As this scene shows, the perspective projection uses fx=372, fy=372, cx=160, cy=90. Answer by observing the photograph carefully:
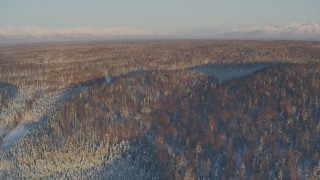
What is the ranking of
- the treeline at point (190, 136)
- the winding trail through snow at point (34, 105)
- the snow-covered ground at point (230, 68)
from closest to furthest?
1. the treeline at point (190, 136)
2. the winding trail through snow at point (34, 105)
3. the snow-covered ground at point (230, 68)

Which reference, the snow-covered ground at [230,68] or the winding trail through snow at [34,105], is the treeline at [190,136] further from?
the snow-covered ground at [230,68]

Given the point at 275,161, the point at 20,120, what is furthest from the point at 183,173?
the point at 20,120

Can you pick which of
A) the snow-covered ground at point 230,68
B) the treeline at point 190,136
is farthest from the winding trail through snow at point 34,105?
the treeline at point 190,136

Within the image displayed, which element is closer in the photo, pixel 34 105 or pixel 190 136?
pixel 190 136

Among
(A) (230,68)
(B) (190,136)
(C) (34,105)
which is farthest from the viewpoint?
(A) (230,68)

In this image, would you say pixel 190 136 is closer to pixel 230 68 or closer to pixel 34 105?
pixel 34 105

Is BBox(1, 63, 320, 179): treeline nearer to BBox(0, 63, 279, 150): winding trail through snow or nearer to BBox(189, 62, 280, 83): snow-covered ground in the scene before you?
BBox(0, 63, 279, 150): winding trail through snow

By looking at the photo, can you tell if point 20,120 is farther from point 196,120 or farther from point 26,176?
point 196,120

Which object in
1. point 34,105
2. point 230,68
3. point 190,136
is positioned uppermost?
point 230,68

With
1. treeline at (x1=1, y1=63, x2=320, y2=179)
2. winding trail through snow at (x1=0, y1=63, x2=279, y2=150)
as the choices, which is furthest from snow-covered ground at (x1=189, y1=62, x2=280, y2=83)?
treeline at (x1=1, y1=63, x2=320, y2=179)

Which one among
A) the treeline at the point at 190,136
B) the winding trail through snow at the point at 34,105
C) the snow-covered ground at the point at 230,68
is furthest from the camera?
the snow-covered ground at the point at 230,68

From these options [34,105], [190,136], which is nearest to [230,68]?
[34,105]
